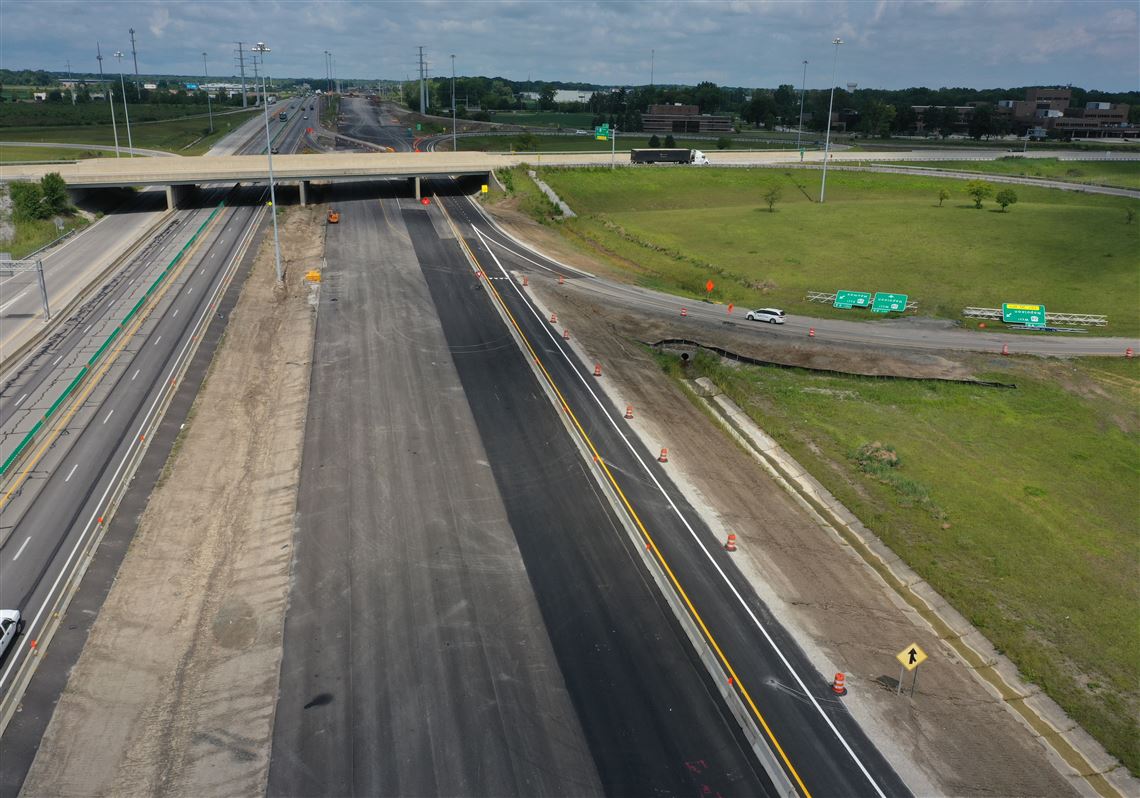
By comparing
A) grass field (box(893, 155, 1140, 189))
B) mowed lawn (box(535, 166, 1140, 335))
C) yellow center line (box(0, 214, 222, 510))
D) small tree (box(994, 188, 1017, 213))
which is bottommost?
yellow center line (box(0, 214, 222, 510))

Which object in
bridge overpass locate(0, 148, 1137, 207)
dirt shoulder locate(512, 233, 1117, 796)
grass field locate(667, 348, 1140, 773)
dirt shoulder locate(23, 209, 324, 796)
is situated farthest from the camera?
bridge overpass locate(0, 148, 1137, 207)

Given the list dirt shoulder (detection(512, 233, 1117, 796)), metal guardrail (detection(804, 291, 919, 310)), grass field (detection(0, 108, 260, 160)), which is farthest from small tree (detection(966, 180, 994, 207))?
grass field (detection(0, 108, 260, 160))

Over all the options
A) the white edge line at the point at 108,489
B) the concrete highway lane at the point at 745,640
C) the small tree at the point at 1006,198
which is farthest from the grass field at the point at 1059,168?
the white edge line at the point at 108,489

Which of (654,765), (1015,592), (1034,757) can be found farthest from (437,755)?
(1015,592)

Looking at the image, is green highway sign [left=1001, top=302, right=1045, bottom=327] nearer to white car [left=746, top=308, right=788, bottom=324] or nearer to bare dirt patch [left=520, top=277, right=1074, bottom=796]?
white car [left=746, top=308, right=788, bottom=324]

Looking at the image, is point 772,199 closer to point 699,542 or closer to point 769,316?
point 769,316

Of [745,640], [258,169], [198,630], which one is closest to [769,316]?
[745,640]
